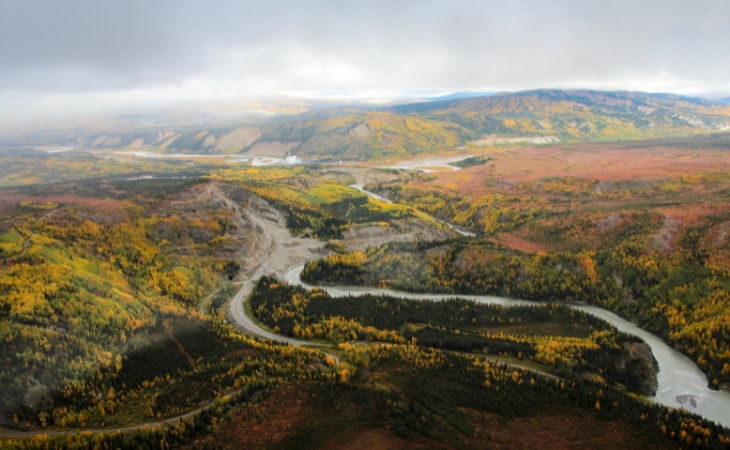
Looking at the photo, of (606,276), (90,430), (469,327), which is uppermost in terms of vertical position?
(606,276)

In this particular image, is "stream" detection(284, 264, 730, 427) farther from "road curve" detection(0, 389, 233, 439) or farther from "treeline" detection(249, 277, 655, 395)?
"road curve" detection(0, 389, 233, 439)

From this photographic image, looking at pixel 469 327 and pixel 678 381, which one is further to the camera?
pixel 469 327

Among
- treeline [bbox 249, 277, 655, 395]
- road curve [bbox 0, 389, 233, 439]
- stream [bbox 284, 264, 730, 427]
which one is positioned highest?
road curve [bbox 0, 389, 233, 439]

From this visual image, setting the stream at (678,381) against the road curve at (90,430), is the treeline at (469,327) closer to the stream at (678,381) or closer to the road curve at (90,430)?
the stream at (678,381)

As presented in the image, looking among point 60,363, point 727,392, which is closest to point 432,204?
point 727,392

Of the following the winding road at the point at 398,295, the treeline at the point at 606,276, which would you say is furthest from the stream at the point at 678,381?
the treeline at the point at 606,276

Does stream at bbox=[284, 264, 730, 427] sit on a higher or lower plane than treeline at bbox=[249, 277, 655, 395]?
lower

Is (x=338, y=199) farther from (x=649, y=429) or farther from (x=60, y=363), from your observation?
(x=649, y=429)

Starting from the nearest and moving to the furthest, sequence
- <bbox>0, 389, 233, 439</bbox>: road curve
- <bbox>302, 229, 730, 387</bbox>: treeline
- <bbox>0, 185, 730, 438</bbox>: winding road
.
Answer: <bbox>0, 389, 233, 439</bbox>: road curve → <bbox>0, 185, 730, 438</bbox>: winding road → <bbox>302, 229, 730, 387</bbox>: treeline

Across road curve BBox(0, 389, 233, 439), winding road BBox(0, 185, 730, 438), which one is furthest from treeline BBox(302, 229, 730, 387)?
road curve BBox(0, 389, 233, 439)

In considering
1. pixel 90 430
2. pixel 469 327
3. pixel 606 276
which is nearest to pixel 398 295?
pixel 469 327

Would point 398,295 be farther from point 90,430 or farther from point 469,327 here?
point 90,430
